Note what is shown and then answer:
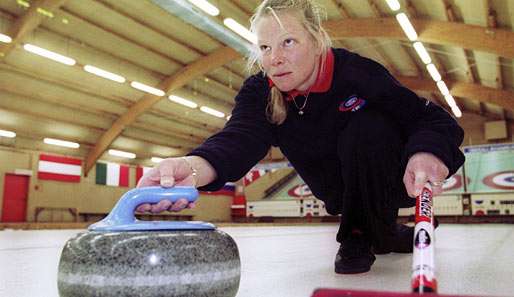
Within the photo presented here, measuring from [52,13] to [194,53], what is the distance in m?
3.55

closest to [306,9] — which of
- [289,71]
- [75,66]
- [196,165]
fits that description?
[289,71]

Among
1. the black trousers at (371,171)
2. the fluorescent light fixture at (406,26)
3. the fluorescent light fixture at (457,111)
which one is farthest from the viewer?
the fluorescent light fixture at (457,111)

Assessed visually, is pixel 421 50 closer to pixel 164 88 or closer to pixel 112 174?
pixel 164 88

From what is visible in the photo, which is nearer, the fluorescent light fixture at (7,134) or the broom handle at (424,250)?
the broom handle at (424,250)

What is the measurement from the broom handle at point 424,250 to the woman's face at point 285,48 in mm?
510

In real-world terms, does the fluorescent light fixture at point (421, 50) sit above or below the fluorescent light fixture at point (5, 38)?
above

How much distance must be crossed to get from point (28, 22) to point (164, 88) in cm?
424

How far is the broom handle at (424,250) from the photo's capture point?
0.55 meters

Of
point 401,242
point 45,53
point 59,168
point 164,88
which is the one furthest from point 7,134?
point 401,242

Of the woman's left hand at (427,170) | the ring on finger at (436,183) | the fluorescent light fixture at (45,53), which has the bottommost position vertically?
the ring on finger at (436,183)

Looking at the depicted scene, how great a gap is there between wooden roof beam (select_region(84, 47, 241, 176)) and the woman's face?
9.81 meters

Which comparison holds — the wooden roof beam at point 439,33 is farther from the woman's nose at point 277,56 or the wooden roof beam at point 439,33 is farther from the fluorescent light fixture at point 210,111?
the woman's nose at point 277,56

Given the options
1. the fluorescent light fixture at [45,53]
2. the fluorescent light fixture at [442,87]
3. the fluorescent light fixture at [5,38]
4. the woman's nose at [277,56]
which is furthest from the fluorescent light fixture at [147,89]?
the woman's nose at [277,56]

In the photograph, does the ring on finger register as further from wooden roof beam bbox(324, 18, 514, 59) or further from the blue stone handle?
wooden roof beam bbox(324, 18, 514, 59)
